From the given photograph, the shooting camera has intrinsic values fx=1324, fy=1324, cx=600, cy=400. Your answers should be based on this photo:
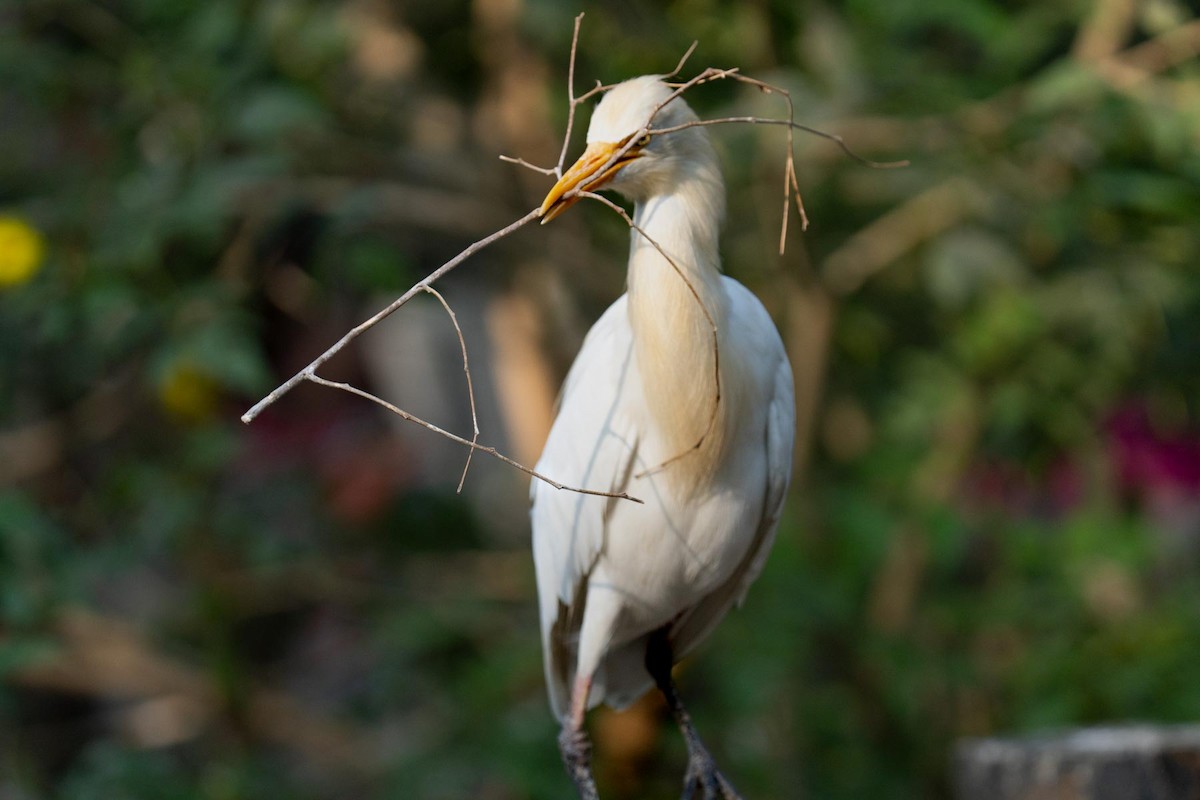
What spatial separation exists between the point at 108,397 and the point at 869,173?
197 cm

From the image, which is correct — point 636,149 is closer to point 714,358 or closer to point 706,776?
point 714,358

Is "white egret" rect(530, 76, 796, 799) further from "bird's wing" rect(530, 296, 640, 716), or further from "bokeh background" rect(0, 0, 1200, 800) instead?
"bokeh background" rect(0, 0, 1200, 800)

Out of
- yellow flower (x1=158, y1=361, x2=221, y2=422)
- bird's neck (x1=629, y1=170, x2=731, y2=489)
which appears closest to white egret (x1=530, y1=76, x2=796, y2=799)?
bird's neck (x1=629, y1=170, x2=731, y2=489)

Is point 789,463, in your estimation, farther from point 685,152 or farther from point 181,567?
point 181,567

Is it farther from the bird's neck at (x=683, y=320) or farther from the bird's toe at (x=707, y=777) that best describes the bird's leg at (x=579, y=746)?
the bird's neck at (x=683, y=320)

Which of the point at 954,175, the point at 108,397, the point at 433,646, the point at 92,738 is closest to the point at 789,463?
the point at 954,175

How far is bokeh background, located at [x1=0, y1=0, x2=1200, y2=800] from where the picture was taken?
2.47 metres

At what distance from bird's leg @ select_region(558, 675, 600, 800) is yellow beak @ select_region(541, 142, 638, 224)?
74 cm

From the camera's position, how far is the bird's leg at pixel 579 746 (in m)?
1.79

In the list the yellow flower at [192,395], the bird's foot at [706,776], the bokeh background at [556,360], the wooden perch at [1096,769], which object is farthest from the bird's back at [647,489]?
the yellow flower at [192,395]

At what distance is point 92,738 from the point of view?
4824 millimetres

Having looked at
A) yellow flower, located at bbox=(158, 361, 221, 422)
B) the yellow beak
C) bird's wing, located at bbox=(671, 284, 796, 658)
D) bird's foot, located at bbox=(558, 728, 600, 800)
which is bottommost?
bird's foot, located at bbox=(558, 728, 600, 800)

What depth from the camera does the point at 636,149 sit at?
4.57 feet

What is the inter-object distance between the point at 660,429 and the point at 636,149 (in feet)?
1.11
